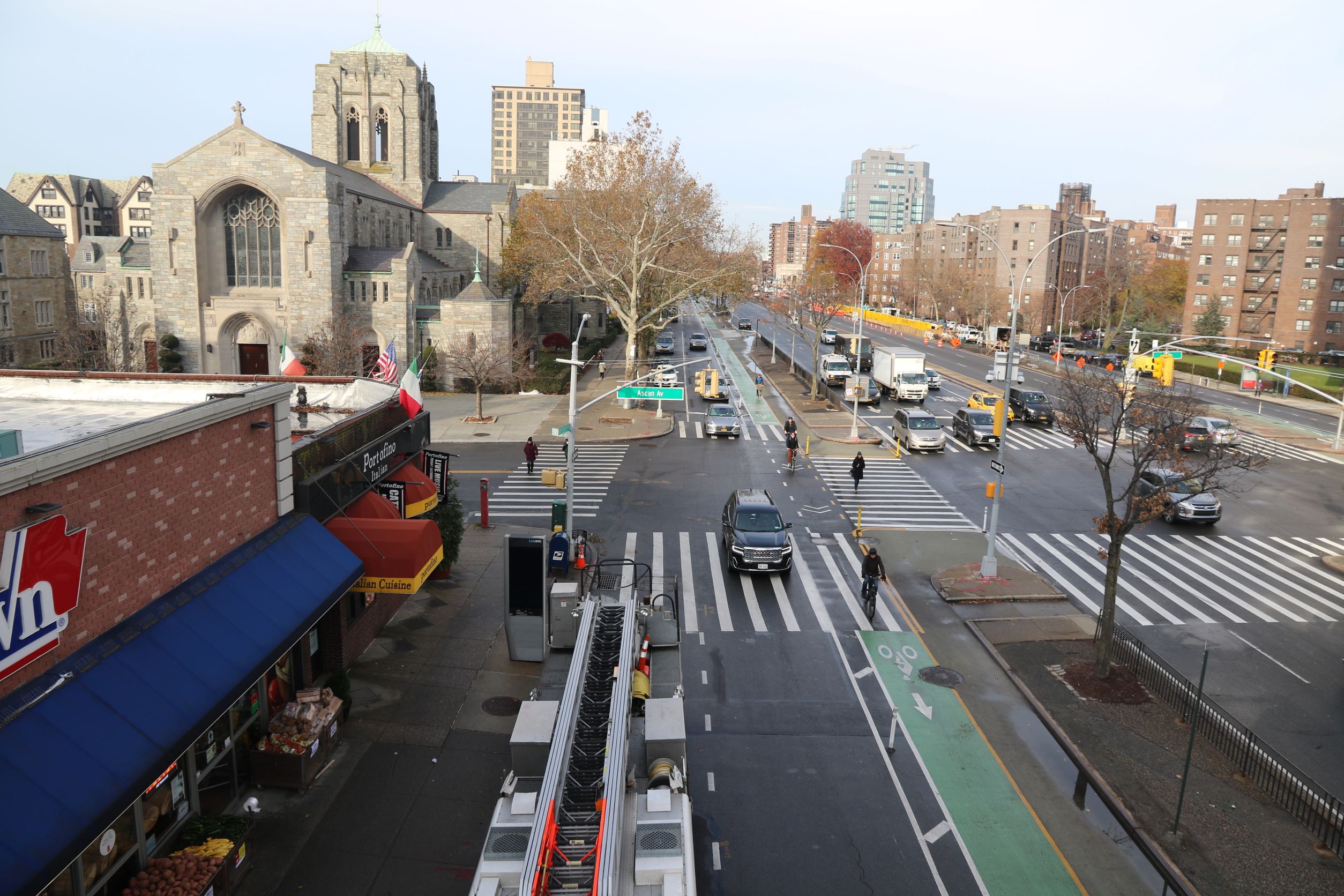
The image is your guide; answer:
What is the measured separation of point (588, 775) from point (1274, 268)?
115 metres

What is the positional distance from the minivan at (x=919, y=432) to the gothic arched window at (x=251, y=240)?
1511 inches

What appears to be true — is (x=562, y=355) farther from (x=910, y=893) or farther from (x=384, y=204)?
(x=910, y=893)

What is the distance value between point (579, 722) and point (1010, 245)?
148995mm

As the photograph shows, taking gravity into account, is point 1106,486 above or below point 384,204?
below

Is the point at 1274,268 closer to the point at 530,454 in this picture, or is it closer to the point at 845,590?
the point at 530,454

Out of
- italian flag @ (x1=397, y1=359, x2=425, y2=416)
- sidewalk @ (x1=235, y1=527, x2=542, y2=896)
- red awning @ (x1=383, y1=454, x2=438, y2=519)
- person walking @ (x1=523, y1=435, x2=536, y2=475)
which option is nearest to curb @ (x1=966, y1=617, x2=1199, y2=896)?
sidewalk @ (x1=235, y1=527, x2=542, y2=896)

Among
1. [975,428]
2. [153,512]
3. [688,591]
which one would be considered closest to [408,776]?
[153,512]

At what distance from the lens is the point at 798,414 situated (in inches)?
1981

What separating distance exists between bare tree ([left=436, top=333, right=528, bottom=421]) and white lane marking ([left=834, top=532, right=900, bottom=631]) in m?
25.0

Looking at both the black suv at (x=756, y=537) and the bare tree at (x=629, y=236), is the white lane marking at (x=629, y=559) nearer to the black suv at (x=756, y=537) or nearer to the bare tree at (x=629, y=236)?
the black suv at (x=756, y=537)

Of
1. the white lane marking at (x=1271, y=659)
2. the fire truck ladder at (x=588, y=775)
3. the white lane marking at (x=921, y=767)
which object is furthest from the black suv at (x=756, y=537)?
the white lane marking at (x=1271, y=659)

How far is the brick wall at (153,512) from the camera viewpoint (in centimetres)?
895

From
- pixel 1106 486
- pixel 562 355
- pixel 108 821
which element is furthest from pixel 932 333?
pixel 108 821

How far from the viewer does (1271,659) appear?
1853 centimetres
